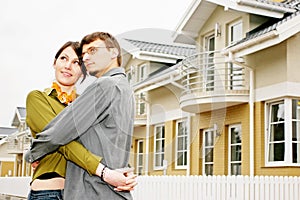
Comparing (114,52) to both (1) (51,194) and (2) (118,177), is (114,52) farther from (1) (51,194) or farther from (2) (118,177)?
(1) (51,194)

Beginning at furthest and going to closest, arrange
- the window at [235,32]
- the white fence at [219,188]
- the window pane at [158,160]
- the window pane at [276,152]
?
the window at [235,32] < the window pane at [276,152] < the white fence at [219,188] < the window pane at [158,160]

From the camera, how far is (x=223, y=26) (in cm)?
1233

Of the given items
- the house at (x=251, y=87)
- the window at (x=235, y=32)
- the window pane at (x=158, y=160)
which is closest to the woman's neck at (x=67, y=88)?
the window pane at (x=158, y=160)

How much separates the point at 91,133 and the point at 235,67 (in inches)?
393

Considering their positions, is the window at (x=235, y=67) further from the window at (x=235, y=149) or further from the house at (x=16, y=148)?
the house at (x=16, y=148)

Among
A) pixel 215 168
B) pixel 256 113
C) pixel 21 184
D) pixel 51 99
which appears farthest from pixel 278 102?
pixel 21 184

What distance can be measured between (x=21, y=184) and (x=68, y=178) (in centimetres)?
1777

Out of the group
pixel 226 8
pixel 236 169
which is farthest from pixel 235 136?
pixel 226 8

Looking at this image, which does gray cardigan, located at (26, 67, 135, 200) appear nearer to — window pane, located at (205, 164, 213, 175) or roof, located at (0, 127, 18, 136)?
window pane, located at (205, 164, 213, 175)

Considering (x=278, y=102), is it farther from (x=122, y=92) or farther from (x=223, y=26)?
(x=122, y=92)

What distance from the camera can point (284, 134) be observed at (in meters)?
9.86

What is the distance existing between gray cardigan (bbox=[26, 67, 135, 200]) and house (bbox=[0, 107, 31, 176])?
1120 inches

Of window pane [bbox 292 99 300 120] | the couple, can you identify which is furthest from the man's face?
window pane [bbox 292 99 300 120]

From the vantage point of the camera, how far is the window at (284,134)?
9695mm
